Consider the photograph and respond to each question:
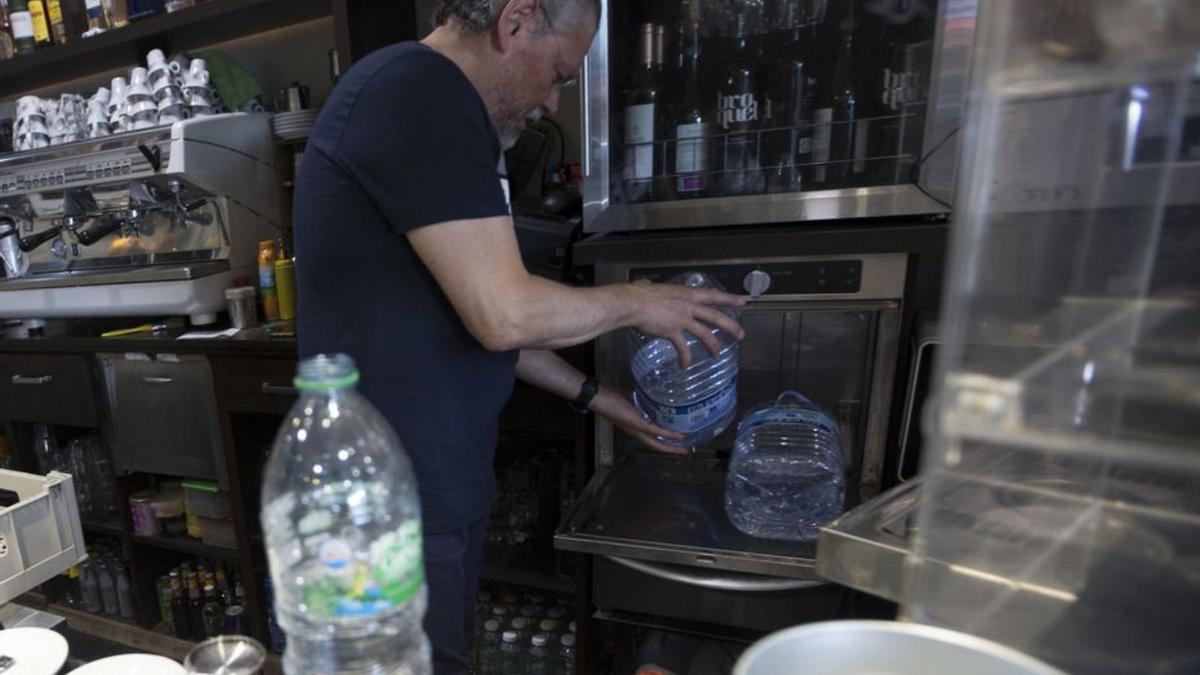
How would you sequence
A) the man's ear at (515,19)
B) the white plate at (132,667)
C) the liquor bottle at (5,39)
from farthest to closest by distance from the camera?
the liquor bottle at (5,39) < the man's ear at (515,19) < the white plate at (132,667)

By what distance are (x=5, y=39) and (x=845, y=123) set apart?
2.73 metres

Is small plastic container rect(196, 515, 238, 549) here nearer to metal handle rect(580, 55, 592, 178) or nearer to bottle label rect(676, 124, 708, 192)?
metal handle rect(580, 55, 592, 178)

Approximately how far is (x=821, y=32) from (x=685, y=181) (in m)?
0.35

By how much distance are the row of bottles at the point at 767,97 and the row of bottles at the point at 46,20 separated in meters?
1.68

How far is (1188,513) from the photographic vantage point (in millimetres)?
369

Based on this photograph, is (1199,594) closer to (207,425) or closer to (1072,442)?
(1072,442)

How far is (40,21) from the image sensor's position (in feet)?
6.51

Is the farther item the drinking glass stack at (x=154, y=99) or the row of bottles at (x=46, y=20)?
the row of bottles at (x=46, y=20)

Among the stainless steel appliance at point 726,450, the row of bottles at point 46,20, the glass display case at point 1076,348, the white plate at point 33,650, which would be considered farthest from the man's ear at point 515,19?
the row of bottles at point 46,20

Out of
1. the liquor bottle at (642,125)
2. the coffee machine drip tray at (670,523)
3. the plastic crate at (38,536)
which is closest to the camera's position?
the plastic crate at (38,536)

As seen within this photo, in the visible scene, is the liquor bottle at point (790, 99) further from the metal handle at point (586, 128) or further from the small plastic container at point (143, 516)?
the small plastic container at point (143, 516)

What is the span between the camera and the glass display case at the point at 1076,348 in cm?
33

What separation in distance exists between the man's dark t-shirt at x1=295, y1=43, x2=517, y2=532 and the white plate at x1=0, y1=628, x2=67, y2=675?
0.40 meters

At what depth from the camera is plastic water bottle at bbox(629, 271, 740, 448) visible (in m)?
1.05
